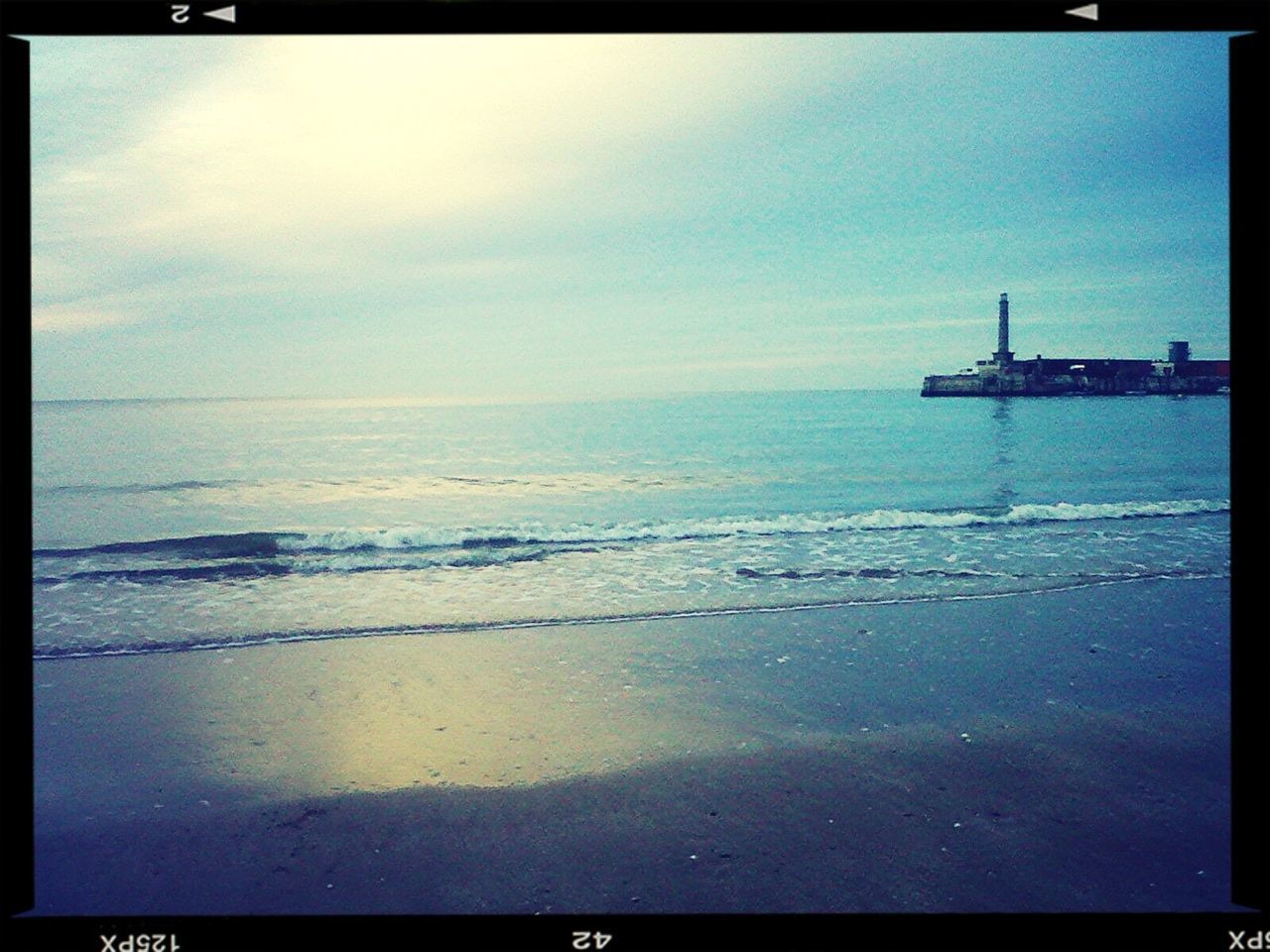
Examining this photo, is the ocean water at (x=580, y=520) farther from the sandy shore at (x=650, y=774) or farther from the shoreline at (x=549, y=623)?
the sandy shore at (x=650, y=774)

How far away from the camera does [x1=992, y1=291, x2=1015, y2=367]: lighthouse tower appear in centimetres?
2788

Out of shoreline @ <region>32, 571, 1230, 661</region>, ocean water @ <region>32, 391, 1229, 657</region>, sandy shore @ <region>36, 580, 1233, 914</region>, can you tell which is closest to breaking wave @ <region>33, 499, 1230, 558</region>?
ocean water @ <region>32, 391, 1229, 657</region>

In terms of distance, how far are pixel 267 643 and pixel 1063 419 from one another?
80.6 feet

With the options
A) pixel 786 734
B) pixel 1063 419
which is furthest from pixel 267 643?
pixel 1063 419

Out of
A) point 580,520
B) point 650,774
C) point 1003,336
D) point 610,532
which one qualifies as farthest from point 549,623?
point 1003,336

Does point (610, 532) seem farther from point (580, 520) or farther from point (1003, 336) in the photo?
point (1003, 336)

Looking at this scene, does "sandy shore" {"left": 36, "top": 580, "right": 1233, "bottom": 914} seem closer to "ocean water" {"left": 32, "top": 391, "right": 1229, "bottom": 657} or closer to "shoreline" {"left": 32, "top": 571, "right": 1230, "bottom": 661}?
"shoreline" {"left": 32, "top": 571, "right": 1230, "bottom": 661}

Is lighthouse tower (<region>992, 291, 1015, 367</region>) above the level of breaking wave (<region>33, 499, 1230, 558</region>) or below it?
above

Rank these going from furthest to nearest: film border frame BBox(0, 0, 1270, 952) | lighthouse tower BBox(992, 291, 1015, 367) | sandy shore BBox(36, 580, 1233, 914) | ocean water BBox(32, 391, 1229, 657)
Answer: lighthouse tower BBox(992, 291, 1015, 367) < ocean water BBox(32, 391, 1229, 657) < sandy shore BBox(36, 580, 1233, 914) < film border frame BBox(0, 0, 1270, 952)

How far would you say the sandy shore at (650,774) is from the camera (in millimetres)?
2936

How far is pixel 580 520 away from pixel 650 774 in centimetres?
796

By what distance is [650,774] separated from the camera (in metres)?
3.73

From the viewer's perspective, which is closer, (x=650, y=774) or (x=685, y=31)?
(x=685, y=31)

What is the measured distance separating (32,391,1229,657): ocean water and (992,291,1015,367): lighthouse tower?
4.87 m
